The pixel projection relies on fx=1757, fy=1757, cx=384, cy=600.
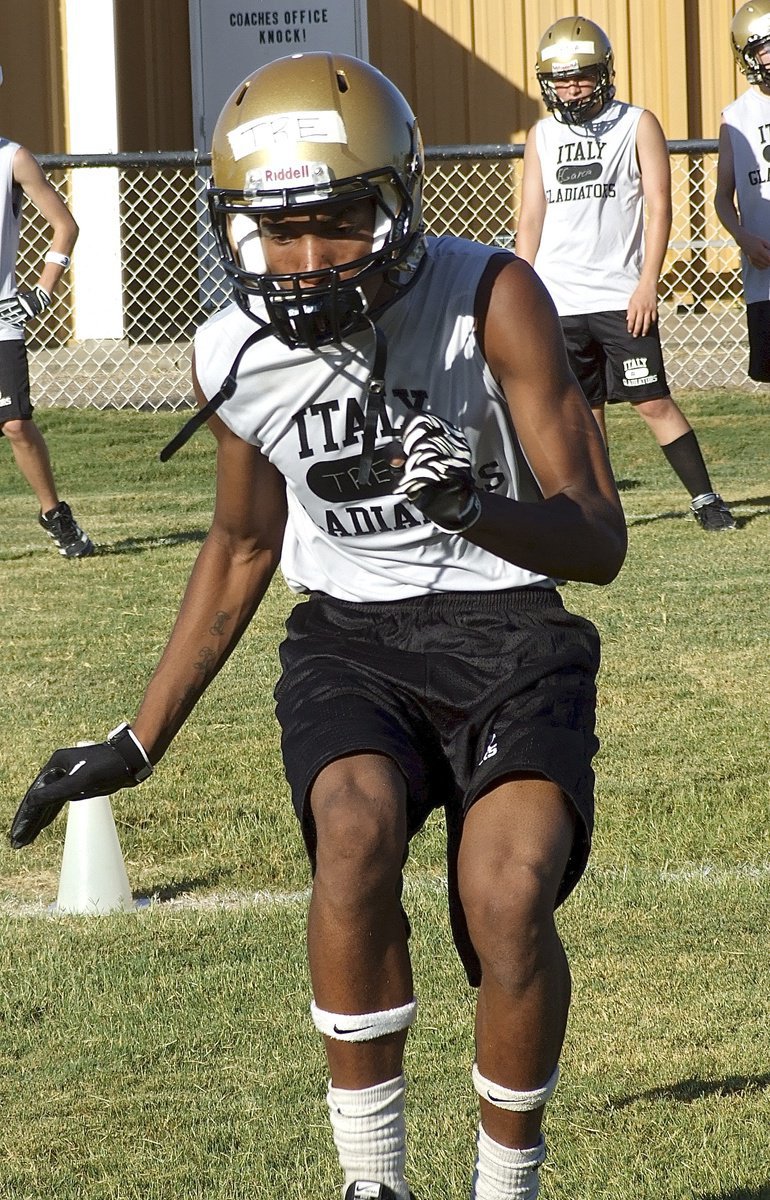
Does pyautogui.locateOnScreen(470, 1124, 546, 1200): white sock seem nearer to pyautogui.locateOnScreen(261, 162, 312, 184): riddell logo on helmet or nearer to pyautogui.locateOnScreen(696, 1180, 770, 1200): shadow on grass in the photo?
pyautogui.locateOnScreen(696, 1180, 770, 1200): shadow on grass

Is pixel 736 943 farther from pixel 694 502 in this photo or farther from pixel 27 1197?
pixel 694 502

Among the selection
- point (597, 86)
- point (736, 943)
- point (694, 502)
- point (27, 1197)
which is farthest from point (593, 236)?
point (27, 1197)

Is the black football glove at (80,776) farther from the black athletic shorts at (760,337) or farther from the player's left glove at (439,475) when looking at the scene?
the black athletic shorts at (760,337)

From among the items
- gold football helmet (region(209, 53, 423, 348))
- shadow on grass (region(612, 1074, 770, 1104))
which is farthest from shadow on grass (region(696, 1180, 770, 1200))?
gold football helmet (region(209, 53, 423, 348))

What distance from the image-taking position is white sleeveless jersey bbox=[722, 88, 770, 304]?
332 inches

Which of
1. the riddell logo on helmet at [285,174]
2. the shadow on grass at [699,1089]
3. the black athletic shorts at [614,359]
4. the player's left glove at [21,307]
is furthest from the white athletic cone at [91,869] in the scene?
the black athletic shorts at [614,359]

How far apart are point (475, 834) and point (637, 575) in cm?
518

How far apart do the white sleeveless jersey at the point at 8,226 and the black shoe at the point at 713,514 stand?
3.38 metres

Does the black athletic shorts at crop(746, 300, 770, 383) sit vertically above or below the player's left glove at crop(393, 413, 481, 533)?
below

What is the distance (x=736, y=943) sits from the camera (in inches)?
157

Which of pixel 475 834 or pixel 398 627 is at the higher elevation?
pixel 398 627

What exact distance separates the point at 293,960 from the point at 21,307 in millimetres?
5040

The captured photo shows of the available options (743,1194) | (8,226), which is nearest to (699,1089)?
(743,1194)

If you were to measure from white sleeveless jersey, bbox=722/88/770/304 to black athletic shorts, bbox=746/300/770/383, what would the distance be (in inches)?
2.1
